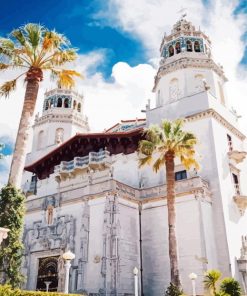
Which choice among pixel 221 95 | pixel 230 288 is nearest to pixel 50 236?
pixel 230 288

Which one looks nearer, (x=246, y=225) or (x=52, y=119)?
(x=246, y=225)

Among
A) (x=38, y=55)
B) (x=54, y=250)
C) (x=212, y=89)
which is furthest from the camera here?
(x=212, y=89)

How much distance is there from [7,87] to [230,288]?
17.3 m

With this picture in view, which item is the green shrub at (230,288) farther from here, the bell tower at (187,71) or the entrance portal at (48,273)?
the bell tower at (187,71)

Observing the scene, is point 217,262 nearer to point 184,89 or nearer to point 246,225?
point 246,225

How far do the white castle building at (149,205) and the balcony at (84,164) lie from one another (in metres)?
0.10

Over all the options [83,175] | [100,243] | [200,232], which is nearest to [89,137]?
[83,175]

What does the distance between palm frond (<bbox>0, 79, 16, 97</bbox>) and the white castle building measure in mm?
10353

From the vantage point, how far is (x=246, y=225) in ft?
93.7

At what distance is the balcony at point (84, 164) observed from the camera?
106 ft

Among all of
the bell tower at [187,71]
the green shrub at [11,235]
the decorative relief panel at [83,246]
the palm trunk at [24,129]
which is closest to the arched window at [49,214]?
the decorative relief panel at [83,246]

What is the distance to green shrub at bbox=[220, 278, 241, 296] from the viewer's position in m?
20.2

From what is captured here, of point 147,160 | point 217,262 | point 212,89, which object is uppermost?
point 212,89

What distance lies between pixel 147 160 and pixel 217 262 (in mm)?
8935
